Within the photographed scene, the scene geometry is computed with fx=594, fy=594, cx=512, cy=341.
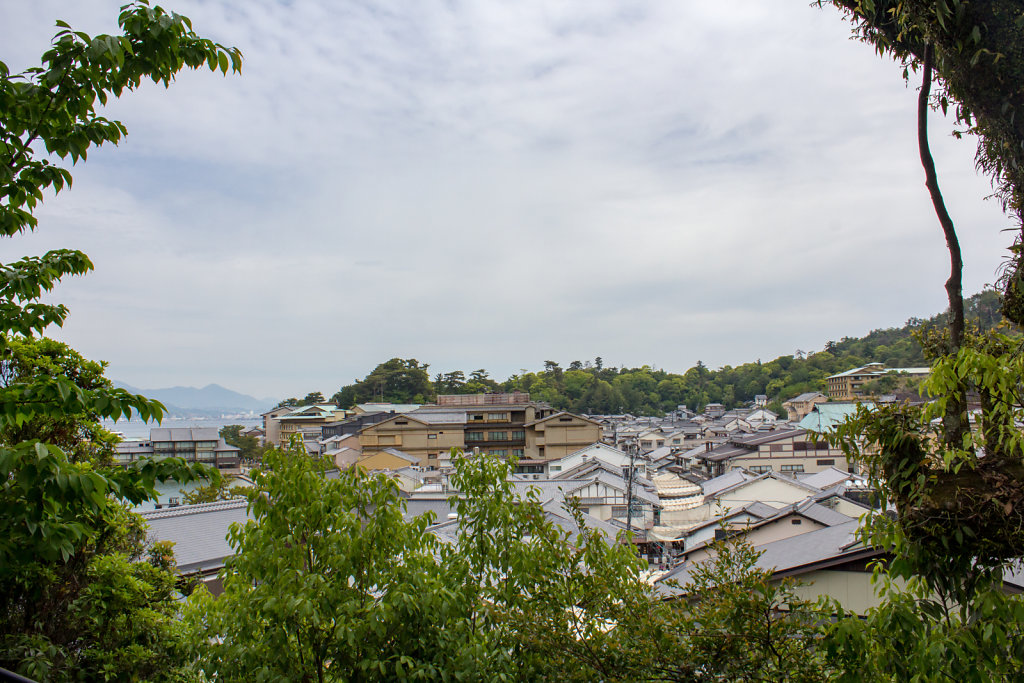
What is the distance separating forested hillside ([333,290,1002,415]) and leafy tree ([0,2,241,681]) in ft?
192

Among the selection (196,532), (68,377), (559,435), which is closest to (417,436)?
(559,435)

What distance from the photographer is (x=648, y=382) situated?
8738cm

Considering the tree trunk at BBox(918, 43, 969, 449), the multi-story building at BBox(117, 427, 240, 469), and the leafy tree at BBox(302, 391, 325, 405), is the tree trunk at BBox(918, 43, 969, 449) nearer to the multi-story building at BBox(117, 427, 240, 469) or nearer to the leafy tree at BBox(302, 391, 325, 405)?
the multi-story building at BBox(117, 427, 240, 469)

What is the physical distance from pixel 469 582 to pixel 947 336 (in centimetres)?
306

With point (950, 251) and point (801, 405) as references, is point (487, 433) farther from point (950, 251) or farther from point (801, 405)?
point (950, 251)

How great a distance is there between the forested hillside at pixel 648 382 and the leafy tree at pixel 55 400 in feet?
192

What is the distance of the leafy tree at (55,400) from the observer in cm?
232

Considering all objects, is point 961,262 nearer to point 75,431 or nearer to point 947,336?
point 947,336

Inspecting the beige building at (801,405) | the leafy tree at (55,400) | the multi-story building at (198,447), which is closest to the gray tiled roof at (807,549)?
the leafy tree at (55,400)

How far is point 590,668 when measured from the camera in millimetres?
3271

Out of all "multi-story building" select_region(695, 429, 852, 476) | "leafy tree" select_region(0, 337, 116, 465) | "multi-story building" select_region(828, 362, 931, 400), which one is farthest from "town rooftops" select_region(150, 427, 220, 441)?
"multi-story building" select_region(828, 362, 931, 400)

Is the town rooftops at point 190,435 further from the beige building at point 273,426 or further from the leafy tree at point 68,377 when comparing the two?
the leafy tree at point 68,377

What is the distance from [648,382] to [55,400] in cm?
8778

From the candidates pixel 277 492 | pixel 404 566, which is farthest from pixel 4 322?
pixel 404 566
